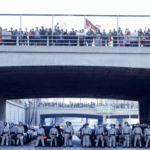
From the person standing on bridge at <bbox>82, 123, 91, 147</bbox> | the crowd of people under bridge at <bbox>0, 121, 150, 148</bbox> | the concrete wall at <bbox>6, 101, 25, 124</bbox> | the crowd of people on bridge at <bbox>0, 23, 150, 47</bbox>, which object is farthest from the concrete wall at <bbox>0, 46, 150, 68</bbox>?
the concrete wall at <bbox>6, 101, 25, 124</bbox>

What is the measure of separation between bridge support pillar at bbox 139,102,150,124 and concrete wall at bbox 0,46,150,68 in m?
13.3

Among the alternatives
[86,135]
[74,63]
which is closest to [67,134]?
[86,135]

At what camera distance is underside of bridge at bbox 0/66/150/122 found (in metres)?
20.1

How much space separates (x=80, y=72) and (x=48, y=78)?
328 centimetres

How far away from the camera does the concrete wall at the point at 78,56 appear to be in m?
19.0

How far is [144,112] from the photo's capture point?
1300 inches

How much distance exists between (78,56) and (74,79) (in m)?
4.97

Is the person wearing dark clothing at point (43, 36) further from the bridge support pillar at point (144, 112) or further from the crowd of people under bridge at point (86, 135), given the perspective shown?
the bridge support pillar at point (144, 112)

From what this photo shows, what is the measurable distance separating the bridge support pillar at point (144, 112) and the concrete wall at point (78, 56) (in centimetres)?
1328

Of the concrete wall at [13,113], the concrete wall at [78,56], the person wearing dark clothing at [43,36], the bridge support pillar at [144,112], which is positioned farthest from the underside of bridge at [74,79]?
the concrete wall at [13,113]

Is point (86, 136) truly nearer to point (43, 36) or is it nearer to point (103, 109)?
point (43, 36)

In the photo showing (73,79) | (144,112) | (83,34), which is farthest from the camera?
(144,112)

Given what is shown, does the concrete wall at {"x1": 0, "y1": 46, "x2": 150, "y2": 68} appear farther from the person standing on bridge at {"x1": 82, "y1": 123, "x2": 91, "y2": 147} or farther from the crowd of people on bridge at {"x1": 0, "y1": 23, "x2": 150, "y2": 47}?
the person standing on bridge at {"x1": 82, "y1": 123, "x2": 91, "y2": 147}

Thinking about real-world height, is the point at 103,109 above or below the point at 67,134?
above
